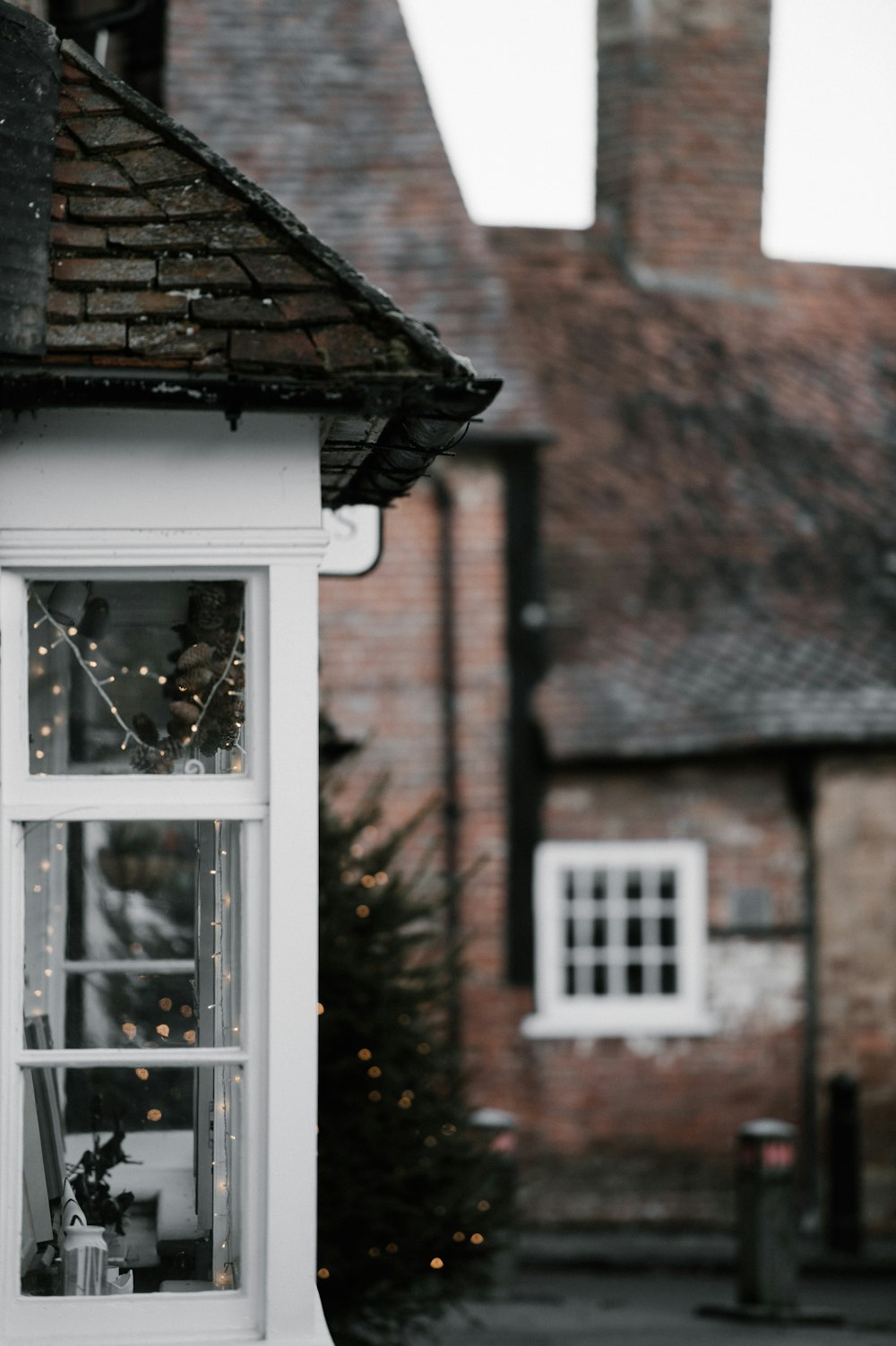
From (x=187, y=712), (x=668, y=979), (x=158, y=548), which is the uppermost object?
(x=158, y=548)

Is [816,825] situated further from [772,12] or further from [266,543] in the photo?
[266,543]

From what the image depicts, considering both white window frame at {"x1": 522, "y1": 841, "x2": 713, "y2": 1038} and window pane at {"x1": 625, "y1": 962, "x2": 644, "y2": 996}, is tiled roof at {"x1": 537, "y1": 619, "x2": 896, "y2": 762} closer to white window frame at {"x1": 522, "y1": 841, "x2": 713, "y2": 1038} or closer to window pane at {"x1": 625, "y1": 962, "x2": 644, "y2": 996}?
white window frame at {"x1": 522, "y1": 841, "x2": 713, "y2": 1038}

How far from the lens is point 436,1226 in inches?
261

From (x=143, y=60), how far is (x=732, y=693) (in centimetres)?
715

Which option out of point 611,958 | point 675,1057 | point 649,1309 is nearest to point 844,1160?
point 675,1057

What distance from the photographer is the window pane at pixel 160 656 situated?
3.65 meters

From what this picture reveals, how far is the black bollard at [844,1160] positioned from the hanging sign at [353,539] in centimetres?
819

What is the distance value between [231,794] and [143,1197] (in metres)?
0.97

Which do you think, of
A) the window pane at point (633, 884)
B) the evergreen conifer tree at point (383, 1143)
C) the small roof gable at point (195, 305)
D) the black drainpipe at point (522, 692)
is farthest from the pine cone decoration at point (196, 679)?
the window pane at point (633, 884)

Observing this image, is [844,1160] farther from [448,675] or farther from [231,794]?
[231,794]

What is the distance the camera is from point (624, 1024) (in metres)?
12.9

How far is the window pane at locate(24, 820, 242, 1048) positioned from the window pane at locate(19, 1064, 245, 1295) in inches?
6.7

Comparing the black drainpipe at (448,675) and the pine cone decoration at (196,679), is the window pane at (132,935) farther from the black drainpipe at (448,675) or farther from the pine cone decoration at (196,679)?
the black drainpipe at (448,675)

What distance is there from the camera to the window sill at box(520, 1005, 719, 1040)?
42.1ft
